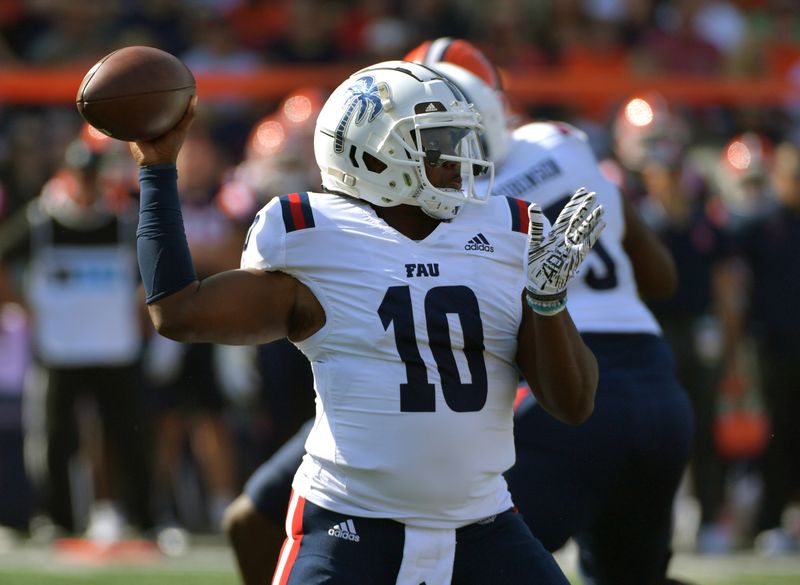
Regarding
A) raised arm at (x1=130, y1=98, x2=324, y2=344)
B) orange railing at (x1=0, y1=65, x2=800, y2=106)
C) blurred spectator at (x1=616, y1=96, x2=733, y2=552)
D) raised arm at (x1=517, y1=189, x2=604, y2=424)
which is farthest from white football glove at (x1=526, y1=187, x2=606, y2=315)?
orange railing at (x1=0, y1=65, x2=800, y2=106)

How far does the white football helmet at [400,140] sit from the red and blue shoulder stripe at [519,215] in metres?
0.08

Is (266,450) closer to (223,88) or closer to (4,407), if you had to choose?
(4,407)

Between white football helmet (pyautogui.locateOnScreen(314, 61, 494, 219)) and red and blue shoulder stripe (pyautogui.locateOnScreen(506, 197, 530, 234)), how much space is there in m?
0.08

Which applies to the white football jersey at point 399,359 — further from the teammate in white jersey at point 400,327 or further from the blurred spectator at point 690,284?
the blurred spectator at point 690,284

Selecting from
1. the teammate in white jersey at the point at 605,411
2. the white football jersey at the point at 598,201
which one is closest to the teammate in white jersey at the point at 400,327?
the teammate in white jersey at the point at 605,411

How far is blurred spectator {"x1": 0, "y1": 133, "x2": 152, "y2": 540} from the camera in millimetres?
6711

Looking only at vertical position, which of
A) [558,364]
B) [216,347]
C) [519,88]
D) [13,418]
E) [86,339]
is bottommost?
[13,418]

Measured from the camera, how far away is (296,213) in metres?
2.91

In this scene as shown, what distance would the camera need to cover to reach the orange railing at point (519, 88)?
795 centimetres

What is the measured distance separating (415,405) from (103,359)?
4239 millimetres

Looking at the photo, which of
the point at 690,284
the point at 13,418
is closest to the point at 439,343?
the point at 690,284

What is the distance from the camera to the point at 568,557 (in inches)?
253

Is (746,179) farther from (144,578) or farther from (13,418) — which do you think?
(13,418)

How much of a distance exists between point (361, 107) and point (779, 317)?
181 inches
